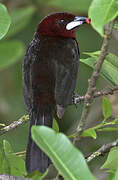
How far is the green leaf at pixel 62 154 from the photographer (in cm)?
167

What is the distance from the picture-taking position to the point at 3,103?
5.29 meters

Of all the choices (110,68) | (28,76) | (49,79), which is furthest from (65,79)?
(110,68)

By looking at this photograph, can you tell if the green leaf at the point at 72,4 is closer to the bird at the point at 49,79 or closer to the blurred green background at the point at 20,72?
the blurred green background at the point at 20,72

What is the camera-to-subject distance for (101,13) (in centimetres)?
170

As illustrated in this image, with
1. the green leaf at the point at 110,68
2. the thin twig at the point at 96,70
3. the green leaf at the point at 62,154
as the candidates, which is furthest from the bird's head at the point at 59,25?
the green leaf at the point at 62,154

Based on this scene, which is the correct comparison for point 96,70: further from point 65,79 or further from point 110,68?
point 65,79

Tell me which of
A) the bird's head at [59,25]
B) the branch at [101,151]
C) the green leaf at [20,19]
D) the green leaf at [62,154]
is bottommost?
the green leaf at [20,19]

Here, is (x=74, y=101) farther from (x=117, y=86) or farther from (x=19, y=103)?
(x=19, y=103)

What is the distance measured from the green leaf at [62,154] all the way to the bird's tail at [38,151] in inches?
25.1

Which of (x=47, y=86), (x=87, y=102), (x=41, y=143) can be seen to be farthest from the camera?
(x=47, y=86)

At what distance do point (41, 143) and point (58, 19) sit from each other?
6.27 ft


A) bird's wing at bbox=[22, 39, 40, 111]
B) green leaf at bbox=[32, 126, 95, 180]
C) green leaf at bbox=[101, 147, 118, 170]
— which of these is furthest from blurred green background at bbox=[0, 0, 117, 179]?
green leaf at bbox=[32, 126, 95, 180]

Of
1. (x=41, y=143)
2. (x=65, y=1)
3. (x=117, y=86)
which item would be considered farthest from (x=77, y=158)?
(x=65, y=1)

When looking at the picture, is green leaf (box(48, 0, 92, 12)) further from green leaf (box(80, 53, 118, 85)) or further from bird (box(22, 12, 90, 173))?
green leaf (box(80, 53, 118, 85))
